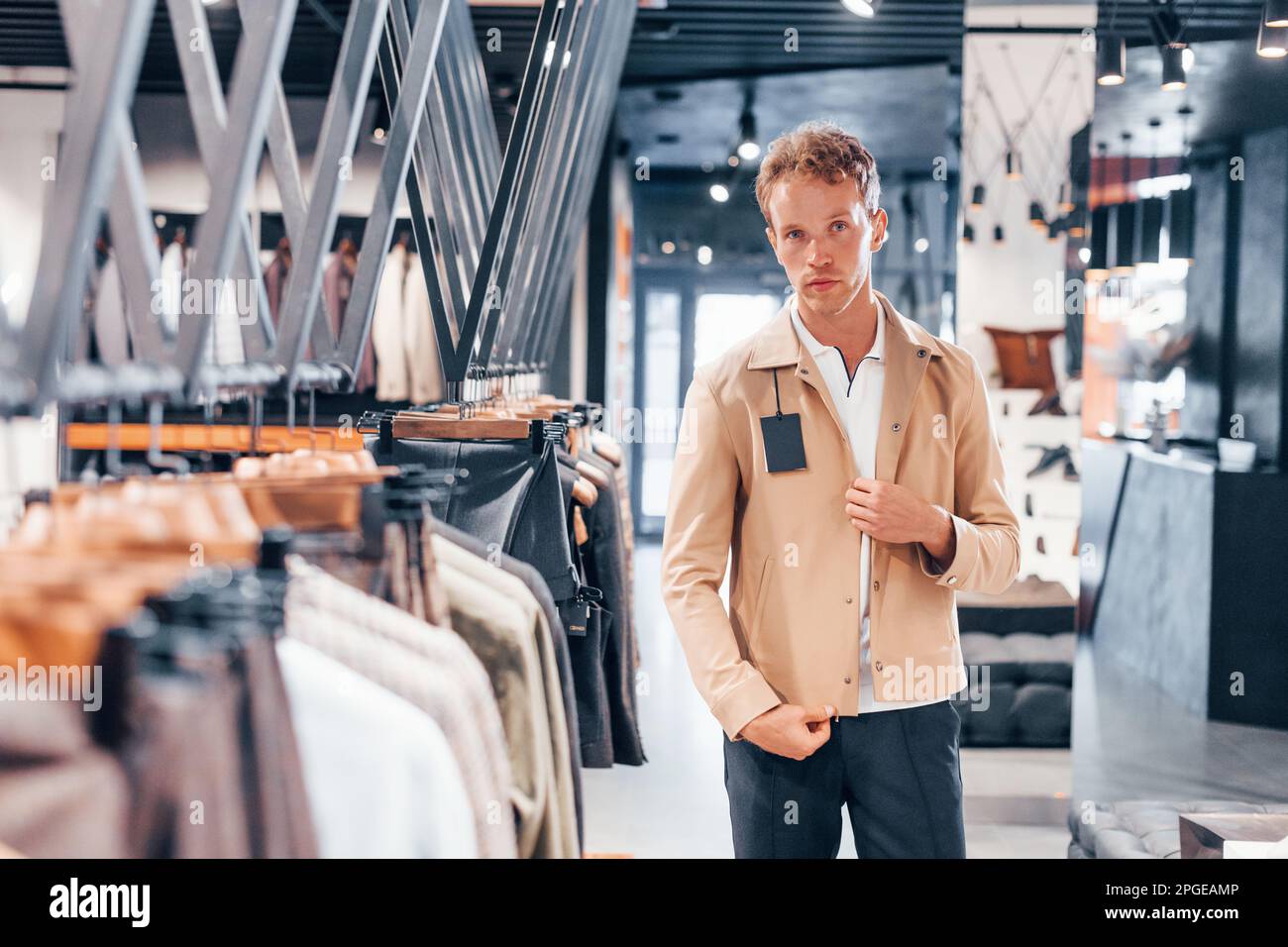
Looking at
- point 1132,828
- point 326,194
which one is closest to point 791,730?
point 326,194

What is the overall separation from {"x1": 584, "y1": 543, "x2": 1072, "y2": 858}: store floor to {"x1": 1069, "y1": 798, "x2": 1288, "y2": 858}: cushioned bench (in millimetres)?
428

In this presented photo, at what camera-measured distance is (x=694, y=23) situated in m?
5.78

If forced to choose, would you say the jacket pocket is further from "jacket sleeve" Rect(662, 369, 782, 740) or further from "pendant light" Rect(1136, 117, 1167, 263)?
"pendant light" Rect(1136, 117, 1167, 263)

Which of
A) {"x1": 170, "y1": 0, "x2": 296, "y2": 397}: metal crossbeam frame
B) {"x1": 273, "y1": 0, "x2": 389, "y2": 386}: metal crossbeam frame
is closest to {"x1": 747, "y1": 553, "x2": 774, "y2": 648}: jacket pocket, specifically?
{"x1": 273, "y1": 0, "x2": 389, "y2": 386}: metal crossbeam frame

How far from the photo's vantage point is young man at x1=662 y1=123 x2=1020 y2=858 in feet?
5.65

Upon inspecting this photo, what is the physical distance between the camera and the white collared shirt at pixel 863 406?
1.77 metres

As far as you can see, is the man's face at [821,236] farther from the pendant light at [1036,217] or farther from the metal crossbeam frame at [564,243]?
the pendant light at [1036,217]

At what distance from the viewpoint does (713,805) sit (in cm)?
409

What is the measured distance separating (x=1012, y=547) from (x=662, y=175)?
34.3 feet

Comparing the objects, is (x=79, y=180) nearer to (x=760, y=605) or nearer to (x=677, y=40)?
(x=760, y=605)

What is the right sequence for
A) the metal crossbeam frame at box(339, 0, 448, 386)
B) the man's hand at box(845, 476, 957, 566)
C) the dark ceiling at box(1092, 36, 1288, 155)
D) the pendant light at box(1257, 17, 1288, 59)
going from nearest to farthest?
1. the man's hand at box(845, 476, 957, 566)
2. the metal crossbeam frame at box(339, 0, 448, 386)
3. the pendant light at box(1257, 17, 1288, 59)
4. the dark ceiling at box(1092, 36, 1288, 155)

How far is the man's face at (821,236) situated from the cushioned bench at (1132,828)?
1780mm

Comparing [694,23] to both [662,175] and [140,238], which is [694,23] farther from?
[662,175]

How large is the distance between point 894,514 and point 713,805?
8.79ft
